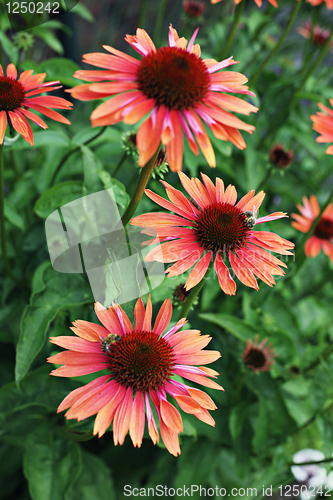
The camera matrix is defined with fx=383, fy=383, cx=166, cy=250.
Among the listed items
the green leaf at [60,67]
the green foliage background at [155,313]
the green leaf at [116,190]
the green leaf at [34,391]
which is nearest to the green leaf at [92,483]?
the green foliage background at [155,313]

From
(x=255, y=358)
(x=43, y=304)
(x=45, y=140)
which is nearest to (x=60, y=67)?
(x=45, y=140)

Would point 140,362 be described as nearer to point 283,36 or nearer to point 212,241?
point 212,241

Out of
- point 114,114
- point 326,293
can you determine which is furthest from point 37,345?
point 326,293

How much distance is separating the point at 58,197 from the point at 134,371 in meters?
0.43

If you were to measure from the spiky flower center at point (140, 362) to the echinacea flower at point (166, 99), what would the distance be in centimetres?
23

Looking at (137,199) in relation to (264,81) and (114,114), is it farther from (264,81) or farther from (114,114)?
(264,81)

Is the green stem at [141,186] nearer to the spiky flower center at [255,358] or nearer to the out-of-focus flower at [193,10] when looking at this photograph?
the spiky flower center at [255,358]

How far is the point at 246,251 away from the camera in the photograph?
51cm

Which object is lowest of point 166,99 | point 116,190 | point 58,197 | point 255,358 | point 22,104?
point 255,358

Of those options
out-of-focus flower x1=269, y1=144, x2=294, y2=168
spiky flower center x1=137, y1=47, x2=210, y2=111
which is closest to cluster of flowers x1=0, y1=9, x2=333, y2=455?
spiky flower center x1=137, y1=47, x2=210, y2=111

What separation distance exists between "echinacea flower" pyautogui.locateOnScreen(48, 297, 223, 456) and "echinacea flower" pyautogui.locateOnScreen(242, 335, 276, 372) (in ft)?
1.31

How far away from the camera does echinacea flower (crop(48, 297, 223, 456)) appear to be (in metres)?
0.44

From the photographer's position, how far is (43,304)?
2.24 feet

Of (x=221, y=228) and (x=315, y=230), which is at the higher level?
(x=221, y=228)
